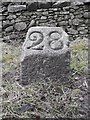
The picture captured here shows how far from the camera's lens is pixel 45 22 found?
6.03 m

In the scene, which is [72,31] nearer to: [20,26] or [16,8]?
[20,26]

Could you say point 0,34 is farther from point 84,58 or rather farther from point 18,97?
point 18,97

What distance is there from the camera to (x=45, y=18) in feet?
19.7

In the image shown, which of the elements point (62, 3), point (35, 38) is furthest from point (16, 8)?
point (35, 38)

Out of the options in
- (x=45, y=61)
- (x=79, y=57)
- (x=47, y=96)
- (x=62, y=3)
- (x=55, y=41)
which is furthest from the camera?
(x=62, y=3)

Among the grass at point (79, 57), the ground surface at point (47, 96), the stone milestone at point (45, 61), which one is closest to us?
the ground surface at point (47, 96)

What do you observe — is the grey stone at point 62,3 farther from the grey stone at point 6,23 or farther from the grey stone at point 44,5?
the grey stone at point 6,23

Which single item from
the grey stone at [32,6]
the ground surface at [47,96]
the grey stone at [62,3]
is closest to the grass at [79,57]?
the ground surface at [47,96]

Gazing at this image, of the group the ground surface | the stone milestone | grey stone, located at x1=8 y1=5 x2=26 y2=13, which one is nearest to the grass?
the ground surface

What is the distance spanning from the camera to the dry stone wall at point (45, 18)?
598 centimetres

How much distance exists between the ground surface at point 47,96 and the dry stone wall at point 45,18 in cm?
205

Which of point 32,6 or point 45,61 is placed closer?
point 45,61

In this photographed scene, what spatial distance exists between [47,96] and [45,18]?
2.92 m

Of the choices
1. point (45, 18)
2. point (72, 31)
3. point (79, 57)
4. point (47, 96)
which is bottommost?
point (47, 96)
